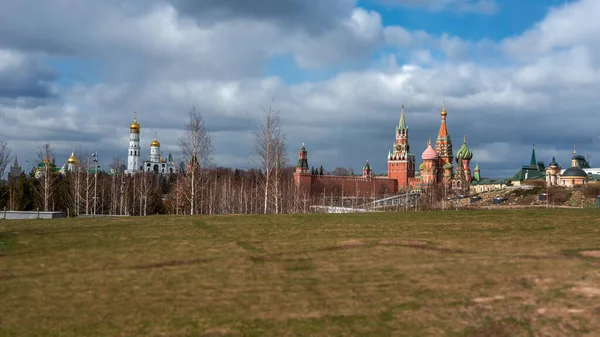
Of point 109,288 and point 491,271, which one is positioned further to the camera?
point 491,271

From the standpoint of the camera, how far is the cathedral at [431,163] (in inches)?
5180

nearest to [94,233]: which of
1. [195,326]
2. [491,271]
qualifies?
[195,326]

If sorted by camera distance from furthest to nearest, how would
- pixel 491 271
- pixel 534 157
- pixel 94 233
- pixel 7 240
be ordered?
1. pixel 534 157
2. pixel 94 233
3. pixel 7 240
4. pixel 491 271

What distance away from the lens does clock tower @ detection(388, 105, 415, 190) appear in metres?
155

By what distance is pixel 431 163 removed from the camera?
451 ft

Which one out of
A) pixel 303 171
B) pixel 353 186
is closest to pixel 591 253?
pixel 303 171

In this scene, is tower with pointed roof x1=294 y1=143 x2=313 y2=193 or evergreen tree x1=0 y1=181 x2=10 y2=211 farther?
tower with pointed roof x1=294 y1=143 x2=313 y2=193

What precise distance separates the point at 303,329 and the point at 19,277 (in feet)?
25.4

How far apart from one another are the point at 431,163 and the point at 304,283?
130 meters

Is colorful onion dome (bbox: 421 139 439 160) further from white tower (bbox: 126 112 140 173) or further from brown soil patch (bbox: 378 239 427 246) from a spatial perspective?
brown soil patch (bbox: 378 239 427 246)

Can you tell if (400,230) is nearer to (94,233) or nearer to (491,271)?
(491,271)

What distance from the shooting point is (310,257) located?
14.5 meters

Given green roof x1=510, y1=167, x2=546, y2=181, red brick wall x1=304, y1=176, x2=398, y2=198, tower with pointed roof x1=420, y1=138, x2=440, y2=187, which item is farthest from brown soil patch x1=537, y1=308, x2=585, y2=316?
green roof x1=510, y1=167, x2=546, y2=181

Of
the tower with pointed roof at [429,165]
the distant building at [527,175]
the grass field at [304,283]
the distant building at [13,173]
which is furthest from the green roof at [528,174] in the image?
the grass field at [304,283]
